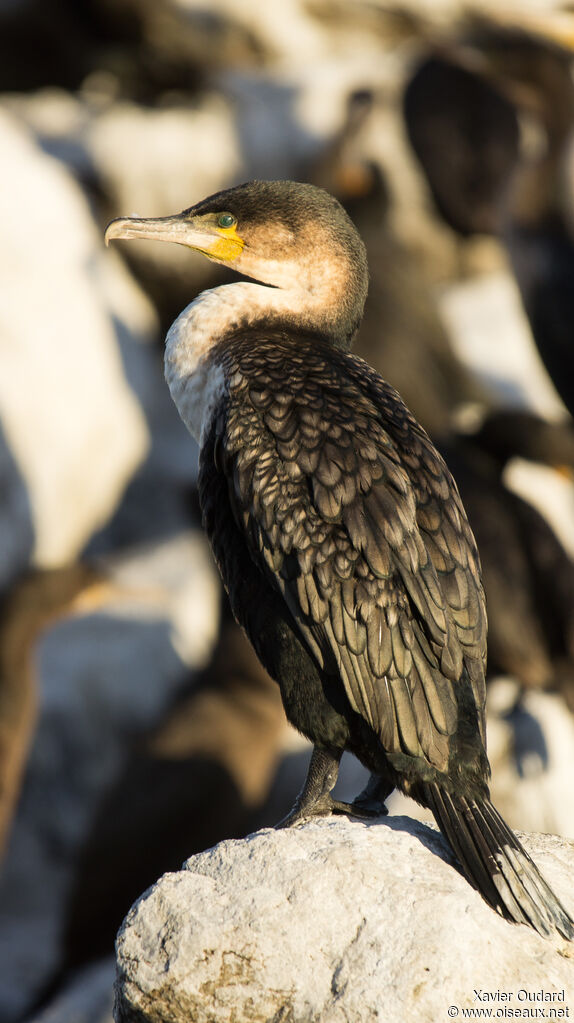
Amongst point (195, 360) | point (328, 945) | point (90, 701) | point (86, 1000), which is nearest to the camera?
point (328, 945)

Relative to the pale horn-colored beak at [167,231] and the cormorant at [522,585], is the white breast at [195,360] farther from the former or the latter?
the cormorant at [522,585]

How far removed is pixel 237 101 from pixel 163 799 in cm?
731

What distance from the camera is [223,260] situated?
13.3ft

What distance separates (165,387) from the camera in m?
11.2

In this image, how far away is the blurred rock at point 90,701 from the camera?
844cm

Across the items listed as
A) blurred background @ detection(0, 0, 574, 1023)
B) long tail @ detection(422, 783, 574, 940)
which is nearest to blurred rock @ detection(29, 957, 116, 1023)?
blurred background @ detection(0, 0, 574, 1023)

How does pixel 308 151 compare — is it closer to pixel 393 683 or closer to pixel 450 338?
pixel 450 338

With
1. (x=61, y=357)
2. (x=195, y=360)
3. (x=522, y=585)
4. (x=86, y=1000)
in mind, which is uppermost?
(x=61, y=357)

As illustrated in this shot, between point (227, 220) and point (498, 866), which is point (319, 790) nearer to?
point (498, 866)

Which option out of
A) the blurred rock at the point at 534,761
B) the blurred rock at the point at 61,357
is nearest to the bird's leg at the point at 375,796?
the blurred rock at the point at 534,761

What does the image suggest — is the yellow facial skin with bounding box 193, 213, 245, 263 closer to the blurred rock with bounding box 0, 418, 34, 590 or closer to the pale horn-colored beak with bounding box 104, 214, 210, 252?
the pale horn-colored beak with bounding box 104, 214, 210, 252

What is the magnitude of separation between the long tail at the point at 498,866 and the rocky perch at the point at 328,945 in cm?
4

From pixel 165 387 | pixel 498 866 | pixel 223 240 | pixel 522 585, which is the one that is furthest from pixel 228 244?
pixel 165 387

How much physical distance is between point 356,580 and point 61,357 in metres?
7.54
